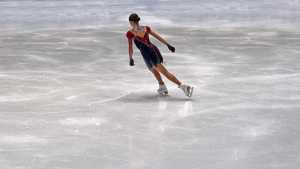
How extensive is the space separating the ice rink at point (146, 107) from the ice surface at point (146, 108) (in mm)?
14

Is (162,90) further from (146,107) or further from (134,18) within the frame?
(134,18)

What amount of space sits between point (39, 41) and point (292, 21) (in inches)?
386

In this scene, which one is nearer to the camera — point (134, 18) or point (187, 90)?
point (134, 18)

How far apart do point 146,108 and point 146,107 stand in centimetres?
8

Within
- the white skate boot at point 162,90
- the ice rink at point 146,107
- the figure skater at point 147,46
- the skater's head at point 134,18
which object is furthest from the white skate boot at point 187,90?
the skater's head at point 134,18

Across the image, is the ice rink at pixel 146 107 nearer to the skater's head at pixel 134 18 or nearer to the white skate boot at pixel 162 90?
the white skate boot at pixel 162 90

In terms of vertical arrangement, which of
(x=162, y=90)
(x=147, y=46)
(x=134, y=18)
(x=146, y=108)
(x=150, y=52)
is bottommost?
(x=162, y=90)

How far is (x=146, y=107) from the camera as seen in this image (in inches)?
437

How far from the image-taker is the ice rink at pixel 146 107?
7977 millimetres

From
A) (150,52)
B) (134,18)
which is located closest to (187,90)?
(150,52)

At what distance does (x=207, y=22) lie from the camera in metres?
25.9

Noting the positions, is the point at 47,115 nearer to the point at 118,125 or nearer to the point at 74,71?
the point at 118,125

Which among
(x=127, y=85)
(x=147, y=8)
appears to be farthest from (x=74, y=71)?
(x=147, y=8)

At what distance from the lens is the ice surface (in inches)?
314
